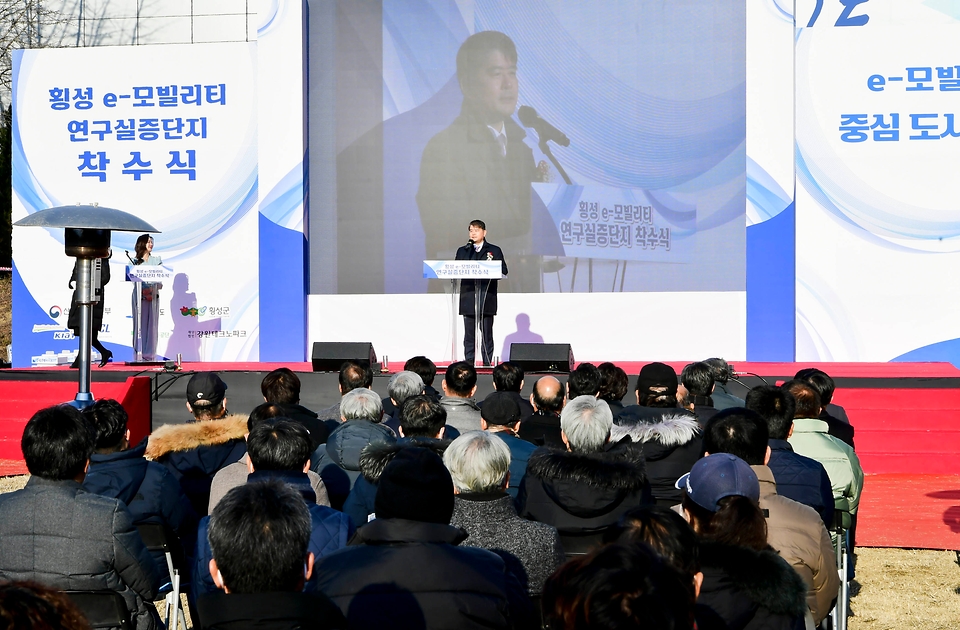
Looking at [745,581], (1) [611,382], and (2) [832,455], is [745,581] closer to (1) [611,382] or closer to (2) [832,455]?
(2) [832,455]

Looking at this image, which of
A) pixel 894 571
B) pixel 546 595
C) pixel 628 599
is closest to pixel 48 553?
pixel 546 595

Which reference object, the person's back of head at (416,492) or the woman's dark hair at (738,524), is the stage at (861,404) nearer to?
the woman's dark hair at (738,524)

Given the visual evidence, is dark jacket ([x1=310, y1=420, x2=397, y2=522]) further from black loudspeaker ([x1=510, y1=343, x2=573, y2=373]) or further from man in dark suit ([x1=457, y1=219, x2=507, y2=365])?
man in dark suit ([x1=457, y1=219, x2=507, y2=365])

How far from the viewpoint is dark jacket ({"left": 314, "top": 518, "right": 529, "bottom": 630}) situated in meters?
1.75

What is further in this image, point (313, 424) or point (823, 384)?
point (823, 384)

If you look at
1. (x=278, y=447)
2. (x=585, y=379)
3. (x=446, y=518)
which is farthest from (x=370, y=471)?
(x=585, y=379)

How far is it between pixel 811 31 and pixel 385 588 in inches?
345

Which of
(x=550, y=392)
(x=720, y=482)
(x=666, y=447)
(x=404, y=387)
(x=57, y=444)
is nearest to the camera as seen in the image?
(x=720, y=482)

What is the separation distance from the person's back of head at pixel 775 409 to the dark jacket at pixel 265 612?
6.44ft

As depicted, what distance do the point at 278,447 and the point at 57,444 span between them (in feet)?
1.85

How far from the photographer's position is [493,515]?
2309 millimetres

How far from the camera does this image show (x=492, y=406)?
11.6 ft

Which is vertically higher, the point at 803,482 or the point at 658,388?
the point at 658,388

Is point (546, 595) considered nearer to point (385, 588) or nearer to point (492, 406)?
point (385, 588)
